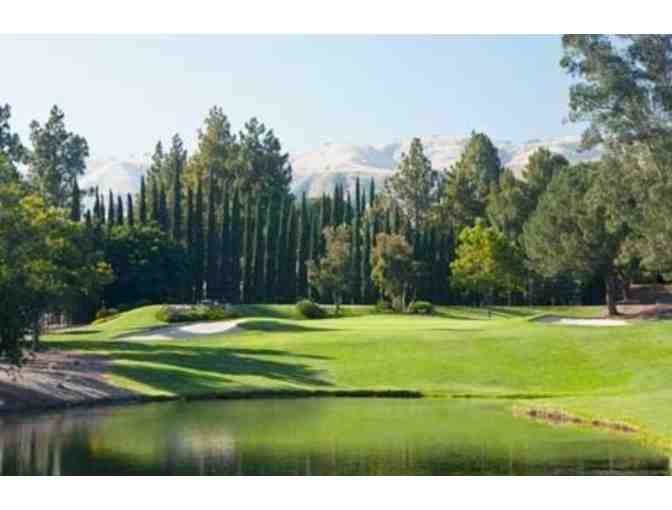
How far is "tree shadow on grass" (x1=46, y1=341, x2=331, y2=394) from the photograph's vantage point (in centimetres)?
4972

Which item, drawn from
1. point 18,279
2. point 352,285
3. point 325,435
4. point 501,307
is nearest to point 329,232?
point 352,285

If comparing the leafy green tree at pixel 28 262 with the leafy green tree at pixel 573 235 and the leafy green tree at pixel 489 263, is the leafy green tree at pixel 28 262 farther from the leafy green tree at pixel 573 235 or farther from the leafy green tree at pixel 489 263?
the leafy green tree at pixel 489 263

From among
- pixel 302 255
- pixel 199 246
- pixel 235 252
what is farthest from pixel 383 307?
pixel 199 246

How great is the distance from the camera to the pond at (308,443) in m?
29.8

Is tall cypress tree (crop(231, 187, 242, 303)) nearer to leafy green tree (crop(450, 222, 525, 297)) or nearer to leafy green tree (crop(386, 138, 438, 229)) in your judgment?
leafy green tree (crop(450, 222, 525, 297))

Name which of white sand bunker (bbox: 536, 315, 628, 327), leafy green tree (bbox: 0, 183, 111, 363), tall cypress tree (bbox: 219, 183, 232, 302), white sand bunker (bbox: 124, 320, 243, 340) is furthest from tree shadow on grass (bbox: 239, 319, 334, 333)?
tall cypress tree (bbox: 219, 183, 232, 302)

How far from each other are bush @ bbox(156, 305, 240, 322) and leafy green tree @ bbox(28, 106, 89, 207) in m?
37.7

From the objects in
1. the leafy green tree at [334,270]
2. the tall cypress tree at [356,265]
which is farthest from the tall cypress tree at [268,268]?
the tall cypress tree at [356,265]

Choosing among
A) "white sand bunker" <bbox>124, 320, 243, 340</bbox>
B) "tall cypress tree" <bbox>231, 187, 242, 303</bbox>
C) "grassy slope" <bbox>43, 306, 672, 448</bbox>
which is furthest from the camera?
"tall cypress tree" <bbox>231, 187, 242, 303</bbox>

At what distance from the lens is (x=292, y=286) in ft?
348

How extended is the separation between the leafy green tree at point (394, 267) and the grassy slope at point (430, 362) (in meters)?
29.7

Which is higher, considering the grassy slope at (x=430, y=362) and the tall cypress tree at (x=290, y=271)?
the tall cypress tree at (x=290, y=271)

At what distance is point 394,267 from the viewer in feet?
310
